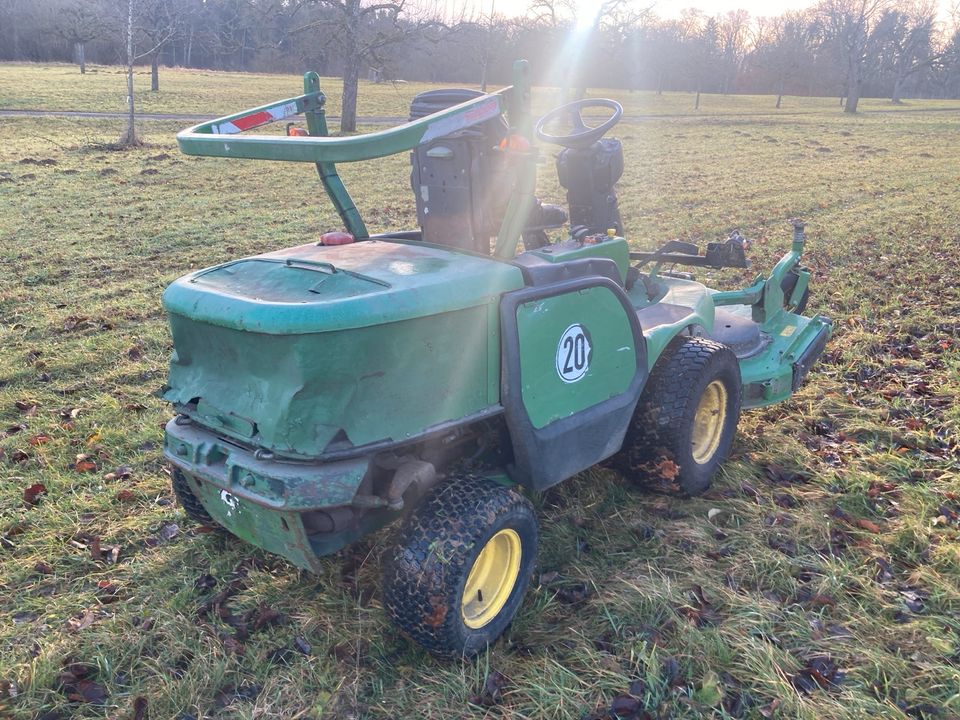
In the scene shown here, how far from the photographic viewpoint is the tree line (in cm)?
4397

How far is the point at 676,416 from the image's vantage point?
11.9ft

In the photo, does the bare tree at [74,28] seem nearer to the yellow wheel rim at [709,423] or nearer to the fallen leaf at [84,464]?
the fallen leaf at [84,464]

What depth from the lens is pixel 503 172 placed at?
3.49 metres

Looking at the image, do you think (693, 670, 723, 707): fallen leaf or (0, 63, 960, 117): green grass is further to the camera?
(0, 63, 960, 117): green grass

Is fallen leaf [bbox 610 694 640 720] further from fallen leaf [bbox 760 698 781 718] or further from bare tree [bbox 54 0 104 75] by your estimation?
bare tree [bbox 54 0 104 75]

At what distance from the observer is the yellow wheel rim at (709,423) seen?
3980mm

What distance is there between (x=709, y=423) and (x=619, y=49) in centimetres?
5326

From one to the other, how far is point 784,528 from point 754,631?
0.82m

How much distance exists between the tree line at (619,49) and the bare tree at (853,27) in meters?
0.10

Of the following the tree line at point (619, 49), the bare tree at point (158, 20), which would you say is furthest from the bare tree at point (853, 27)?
the bare tree at point (158, 20)

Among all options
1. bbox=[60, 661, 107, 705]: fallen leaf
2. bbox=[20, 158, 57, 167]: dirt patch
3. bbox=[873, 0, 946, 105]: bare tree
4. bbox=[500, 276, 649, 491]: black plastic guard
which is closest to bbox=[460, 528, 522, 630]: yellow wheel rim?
bbox=[500, 276, 649, 491]: black plastic guard

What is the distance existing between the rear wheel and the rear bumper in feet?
4.80

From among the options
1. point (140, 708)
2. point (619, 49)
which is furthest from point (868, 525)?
point (619, 49)

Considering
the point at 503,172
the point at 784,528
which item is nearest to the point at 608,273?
the point at 503,172
